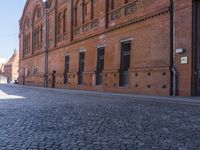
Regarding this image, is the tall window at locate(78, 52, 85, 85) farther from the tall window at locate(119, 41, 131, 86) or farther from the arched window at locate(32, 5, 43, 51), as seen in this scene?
the arched window at locate(32, 5, 43, 51)

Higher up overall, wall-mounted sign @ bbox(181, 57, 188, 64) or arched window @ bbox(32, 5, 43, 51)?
arched window @ bbox(32, 5, 43, 51)

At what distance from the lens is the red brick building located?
1839 cm

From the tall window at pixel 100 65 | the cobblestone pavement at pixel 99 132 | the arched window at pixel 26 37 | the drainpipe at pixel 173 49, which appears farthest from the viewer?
the arched window at pixel 26 37

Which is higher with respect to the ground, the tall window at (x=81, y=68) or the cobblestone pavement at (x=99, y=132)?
the tall window at (x=81, y=68)

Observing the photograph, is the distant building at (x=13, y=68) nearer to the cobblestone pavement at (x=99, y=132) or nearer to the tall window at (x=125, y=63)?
the tall window at (x=125, y=63)

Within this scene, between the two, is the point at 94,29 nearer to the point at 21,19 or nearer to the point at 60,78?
the point at 60,78

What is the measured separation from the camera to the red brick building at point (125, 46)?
1839 centimetres

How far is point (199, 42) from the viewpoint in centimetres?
1805

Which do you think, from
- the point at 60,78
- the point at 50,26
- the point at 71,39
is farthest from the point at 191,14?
the point at 50,26

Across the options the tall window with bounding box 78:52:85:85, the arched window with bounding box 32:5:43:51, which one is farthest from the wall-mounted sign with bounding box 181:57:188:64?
the arched window with bounding box 32:5:43:51

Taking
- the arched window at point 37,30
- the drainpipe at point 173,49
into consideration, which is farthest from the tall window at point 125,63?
the arched window at point 37,30

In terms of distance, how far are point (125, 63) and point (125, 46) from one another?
114cm

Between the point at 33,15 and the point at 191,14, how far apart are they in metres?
35.1

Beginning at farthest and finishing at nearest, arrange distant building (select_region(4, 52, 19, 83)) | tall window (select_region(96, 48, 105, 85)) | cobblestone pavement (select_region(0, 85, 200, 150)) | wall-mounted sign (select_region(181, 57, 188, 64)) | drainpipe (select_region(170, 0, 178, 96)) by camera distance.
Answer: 1. distant building (select_region(4, 52, 19, 83))
2. tall window (select_region(96, 48, 105, 85))
3. drainpipe (select_region(170, 0, 178, 96))
4. wall-mounted sign (select_region(181, 57, 188, 64))
5. cobblestone pavement (select_region(0, 85, 200, 150))
